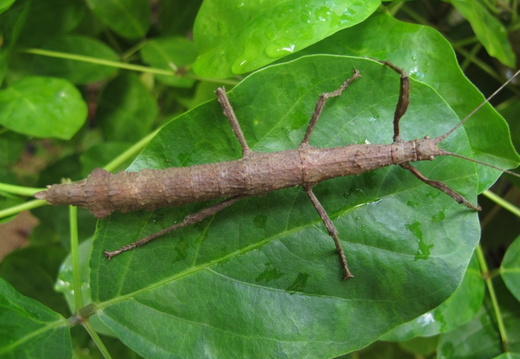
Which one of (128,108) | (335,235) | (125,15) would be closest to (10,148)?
(128,108)

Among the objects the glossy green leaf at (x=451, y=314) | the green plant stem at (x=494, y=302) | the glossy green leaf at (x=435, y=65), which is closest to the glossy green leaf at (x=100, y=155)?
the glossy green leaf at (x=435, y=65)

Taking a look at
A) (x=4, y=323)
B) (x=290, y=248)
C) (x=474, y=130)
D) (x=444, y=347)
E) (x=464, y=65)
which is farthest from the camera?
(x=464, y=65)

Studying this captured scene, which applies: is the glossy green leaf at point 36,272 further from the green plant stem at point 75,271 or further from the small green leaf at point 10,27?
the small green leaf at point 10,27

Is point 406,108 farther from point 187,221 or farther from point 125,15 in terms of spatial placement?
point 125,15

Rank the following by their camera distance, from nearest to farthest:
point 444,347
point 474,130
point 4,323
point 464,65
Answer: point 4,323
point 474,130
point 444,347
point 464,65

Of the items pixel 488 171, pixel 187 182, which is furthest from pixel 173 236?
pixel 488 171

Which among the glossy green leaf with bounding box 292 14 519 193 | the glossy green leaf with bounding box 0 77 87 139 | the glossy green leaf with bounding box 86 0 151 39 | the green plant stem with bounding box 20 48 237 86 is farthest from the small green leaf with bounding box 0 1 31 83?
the glossy green leaf with bounding box 292 14 519 193

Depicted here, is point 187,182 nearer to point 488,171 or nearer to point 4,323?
point 4,323

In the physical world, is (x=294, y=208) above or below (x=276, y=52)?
below
